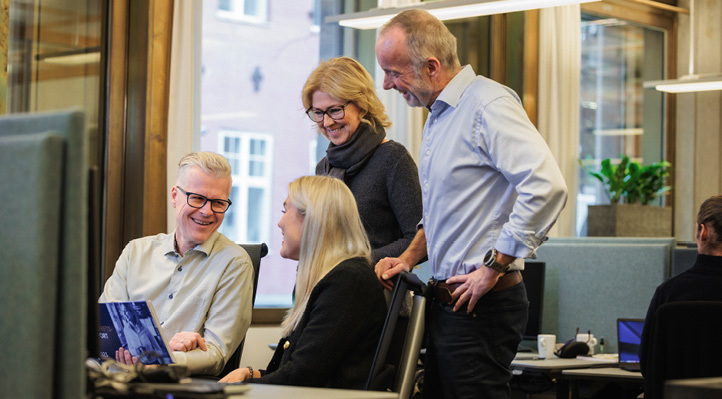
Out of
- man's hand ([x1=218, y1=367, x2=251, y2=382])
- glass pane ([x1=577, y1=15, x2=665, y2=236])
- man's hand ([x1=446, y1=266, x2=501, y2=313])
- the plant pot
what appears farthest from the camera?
glass pane ([x1=577, y1=15, x2=665, y2=236])

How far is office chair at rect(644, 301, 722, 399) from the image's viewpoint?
8.78ft

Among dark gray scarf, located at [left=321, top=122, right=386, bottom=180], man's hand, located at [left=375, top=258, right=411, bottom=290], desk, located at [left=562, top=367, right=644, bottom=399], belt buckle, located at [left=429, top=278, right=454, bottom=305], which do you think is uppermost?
dark gray scarf, located at [left=321, top=122, right=386, bottom=180]

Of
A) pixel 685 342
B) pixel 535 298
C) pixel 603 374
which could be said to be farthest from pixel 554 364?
pixel 685 342

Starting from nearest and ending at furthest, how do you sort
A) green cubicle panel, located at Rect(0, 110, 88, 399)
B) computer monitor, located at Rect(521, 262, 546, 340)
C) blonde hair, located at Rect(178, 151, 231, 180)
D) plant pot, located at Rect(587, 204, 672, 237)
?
green cubicle panel, located at Rect(0, 110, 88, 399) → blonde hair, located at Rect(178, 151, 231, 180) → computer monitor, located at Rect(521, 262, 546, 340) → plant pot, located at Rect(587, 204, 672, 237)

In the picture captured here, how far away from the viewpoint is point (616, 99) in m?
8.19

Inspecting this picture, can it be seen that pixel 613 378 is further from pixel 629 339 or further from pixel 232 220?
pixel 232 220

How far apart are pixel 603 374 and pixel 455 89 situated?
73.3 inches

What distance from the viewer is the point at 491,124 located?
2.11 m

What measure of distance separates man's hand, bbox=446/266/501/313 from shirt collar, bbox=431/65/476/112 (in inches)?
17.6

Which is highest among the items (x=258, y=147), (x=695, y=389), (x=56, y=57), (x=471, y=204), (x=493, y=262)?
(x=56, y=57)

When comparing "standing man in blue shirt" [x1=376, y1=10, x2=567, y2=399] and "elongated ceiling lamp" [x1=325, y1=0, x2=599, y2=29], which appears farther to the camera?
"elongated ceiling lamp" [x1=325, y1=0, x2=599, y2=29]

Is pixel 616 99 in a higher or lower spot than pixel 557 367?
higher

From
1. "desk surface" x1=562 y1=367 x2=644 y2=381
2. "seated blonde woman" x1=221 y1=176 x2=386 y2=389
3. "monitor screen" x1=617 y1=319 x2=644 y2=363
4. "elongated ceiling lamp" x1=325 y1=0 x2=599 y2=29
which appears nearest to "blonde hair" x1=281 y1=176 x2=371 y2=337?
"seated blonde woman" x1=221 y1=176 x2=386 y2=389

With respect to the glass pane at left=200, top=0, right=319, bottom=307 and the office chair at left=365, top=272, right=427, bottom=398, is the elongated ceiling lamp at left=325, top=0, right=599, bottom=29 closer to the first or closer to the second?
the glass pane at left=200, top=0, right=319, bottom=307
